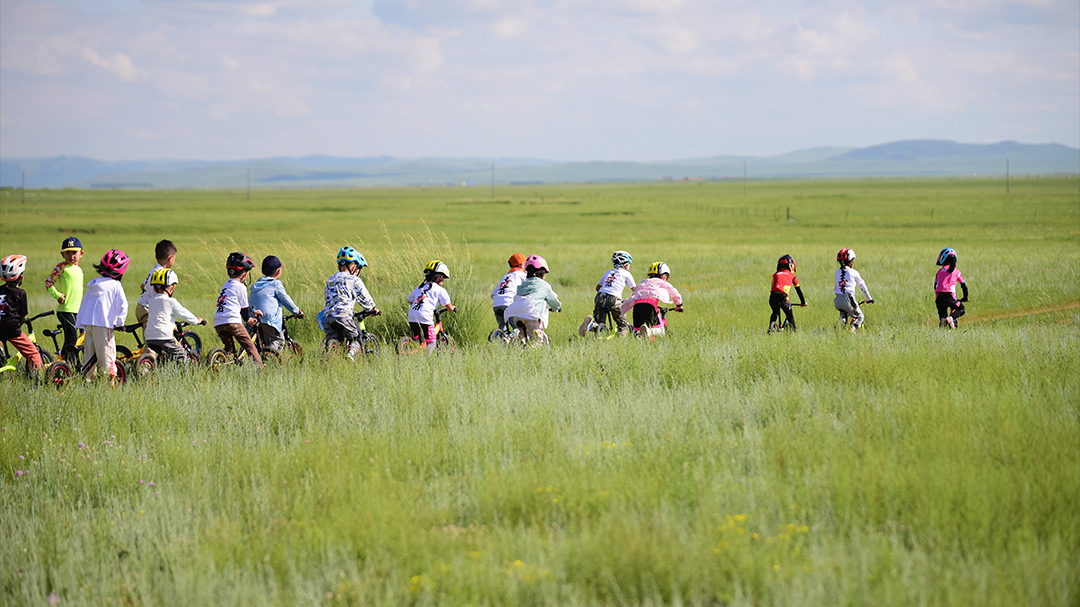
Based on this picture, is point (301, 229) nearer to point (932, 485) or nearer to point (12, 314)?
point (12, 314)

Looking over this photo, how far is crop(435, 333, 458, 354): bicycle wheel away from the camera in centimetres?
1103

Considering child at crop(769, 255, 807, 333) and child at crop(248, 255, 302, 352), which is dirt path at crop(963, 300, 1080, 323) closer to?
child at crop(769, 255, 807, 333)

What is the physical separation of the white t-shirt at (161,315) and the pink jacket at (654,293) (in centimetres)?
631

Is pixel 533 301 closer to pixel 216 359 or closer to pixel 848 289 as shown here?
pixel 216 359

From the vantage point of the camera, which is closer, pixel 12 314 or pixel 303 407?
pixel 303 407

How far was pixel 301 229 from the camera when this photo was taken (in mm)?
63031

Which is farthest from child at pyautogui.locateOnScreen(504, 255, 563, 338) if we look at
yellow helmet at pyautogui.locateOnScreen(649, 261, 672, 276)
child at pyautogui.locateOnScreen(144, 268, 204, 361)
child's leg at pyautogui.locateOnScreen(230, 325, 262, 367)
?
child at pyautogui.locateOnScreen(144, 268, 204, 361)

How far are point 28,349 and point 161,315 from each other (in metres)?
2.30

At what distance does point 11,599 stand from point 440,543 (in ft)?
7.96

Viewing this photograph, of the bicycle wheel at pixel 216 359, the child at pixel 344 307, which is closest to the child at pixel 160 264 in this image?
the bicycle wheel at pixel 216 359

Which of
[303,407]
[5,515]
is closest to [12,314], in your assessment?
[303,407]

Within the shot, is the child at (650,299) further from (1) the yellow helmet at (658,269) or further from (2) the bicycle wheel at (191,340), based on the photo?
(2) the bicycle wheel at (191,340)

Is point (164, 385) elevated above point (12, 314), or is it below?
below

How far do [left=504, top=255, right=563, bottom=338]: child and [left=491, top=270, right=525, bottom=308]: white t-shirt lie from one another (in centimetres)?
38
